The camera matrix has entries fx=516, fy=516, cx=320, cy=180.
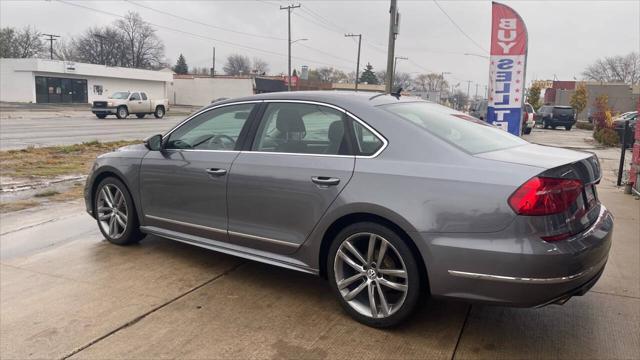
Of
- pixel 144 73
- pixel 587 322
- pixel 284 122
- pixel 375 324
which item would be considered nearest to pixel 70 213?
pixel 284 122

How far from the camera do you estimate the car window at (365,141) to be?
3486mm

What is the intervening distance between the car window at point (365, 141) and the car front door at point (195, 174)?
1061 mm

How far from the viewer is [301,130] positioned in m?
3.95

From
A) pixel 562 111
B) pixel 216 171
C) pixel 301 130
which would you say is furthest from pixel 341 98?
pixel 562 111

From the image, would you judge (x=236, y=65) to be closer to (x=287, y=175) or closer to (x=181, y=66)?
(x=181, y=66)

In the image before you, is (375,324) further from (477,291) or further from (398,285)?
(477,291)

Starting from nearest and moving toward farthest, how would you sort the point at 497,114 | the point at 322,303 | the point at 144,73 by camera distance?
the point at 322,303 < the point at 497,114 < the point at 144,73

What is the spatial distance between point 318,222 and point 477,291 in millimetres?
A: 1139

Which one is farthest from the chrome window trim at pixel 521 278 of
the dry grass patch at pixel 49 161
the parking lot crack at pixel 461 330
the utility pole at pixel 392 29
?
the utility pole at pixel 392 29

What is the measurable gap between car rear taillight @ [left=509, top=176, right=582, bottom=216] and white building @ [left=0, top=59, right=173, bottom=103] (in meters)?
49.6

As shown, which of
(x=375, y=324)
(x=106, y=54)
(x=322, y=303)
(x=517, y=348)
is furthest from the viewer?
(x=106, y=54)

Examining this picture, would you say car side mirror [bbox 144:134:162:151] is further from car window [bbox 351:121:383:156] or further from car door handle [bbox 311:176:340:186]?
car window [bbox 351:121:383:156]

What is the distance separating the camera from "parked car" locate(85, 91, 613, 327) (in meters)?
2.92

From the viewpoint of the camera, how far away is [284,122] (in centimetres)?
406
